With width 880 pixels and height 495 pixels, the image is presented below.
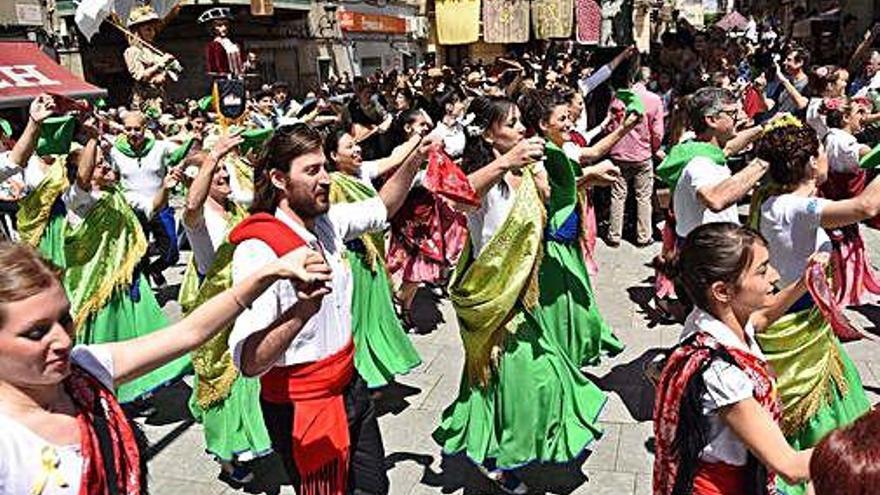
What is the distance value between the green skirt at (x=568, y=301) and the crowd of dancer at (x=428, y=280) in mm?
14

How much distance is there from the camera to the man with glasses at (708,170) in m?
3.58

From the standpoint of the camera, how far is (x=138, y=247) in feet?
16.3

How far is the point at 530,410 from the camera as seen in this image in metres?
3.61

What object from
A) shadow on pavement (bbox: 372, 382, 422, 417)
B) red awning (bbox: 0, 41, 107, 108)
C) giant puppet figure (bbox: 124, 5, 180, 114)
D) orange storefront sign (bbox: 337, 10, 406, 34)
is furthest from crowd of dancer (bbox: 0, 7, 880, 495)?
orange storefront sign (bbox: 337, 10, 406, 34)

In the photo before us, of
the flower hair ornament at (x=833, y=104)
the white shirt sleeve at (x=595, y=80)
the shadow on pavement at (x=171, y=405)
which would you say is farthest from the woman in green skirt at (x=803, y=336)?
the white shirt sleeve at (x=595, y=80)

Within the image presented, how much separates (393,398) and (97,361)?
3.22 meters

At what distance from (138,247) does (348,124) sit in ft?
5.07

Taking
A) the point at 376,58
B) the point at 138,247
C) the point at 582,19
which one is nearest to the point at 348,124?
the point at 138,247

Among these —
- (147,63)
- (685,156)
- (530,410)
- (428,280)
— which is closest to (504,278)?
(530,410)

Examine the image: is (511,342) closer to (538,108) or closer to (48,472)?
(538,108)

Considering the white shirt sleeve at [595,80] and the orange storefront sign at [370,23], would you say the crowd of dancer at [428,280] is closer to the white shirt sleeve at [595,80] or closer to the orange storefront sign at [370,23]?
the white shirt sleeve at [595,80]

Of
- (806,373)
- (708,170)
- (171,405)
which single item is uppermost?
(708,170)

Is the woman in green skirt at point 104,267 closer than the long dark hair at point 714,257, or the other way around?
the long dark hair at point 714,257

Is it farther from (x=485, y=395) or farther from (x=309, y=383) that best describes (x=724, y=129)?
(x=309, y=383)
